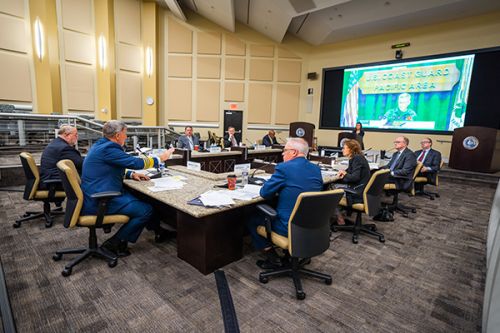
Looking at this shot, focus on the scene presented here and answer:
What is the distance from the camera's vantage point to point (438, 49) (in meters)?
7.13

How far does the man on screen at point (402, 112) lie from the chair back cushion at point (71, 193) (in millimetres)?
8257

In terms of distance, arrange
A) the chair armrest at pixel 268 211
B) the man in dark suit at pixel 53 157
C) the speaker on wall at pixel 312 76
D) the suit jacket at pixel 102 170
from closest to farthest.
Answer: the chair armrest at pixel 268 211 < the suit jacket at pixel 102 170 < the man in dark suit at pixel 53 157 < the speaker on wall at pixel 312 76

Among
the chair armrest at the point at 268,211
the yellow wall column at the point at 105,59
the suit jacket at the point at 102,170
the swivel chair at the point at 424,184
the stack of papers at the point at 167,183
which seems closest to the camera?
the chair armrest at the point at 268,211

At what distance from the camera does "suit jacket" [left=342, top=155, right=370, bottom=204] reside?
306 centimetres

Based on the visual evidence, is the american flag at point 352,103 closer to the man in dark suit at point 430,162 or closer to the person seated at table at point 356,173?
the man in dark suit at point 430,162

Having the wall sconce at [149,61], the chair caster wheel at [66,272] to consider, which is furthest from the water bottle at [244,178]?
the wall sconce at [149,61]

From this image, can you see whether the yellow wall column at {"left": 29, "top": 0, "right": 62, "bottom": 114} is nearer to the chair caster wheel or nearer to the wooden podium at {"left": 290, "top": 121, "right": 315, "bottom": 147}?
the chair caster wheel

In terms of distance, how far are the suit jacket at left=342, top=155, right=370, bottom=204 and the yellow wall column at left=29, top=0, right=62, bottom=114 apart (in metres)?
7.47

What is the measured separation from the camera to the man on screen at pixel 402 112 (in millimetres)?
7562

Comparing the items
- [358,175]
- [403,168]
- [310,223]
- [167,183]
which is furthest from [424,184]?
[167,183]

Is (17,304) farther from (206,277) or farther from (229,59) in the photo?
(229,59)

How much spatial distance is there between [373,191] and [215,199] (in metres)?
1.84

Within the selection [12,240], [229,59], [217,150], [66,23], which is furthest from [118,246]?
[229,59]

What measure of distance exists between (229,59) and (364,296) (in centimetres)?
899
